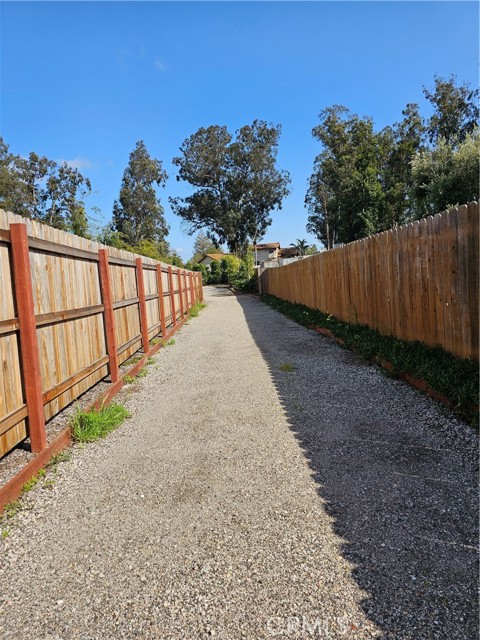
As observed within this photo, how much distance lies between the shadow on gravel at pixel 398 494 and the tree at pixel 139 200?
47.6m

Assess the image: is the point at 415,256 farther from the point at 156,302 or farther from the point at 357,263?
the point at 156,302

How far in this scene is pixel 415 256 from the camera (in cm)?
525

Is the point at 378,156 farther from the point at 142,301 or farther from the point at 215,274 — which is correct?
the point at 142,301

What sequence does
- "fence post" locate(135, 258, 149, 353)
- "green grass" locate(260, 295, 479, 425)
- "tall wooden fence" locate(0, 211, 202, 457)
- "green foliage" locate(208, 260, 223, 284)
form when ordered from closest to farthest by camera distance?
"tall wooden fence" locate(0, 211, 202, 457)
"green grass" locate(260, 295, 479, 425)
"fence post" locate(135, 258, 149, 353)
"green foliage" locate(208, 260, 223, 284)

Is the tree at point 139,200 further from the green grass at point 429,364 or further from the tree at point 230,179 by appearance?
the green grass at point 429,364

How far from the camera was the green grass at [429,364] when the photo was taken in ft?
11.7

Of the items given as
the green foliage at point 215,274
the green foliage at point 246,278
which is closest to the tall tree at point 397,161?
the green foliage at point 246,278

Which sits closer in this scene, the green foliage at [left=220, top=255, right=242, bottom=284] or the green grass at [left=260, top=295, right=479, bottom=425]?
the green grass at [left=260, top=295, right=479, bottom=425]

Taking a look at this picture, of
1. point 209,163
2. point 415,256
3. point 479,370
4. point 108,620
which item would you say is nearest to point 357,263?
point 415,256

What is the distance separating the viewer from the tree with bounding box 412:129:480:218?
18.6m

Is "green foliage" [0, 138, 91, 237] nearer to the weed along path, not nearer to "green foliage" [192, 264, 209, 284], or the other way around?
"green foliage" [192, 264, 209, 284]
